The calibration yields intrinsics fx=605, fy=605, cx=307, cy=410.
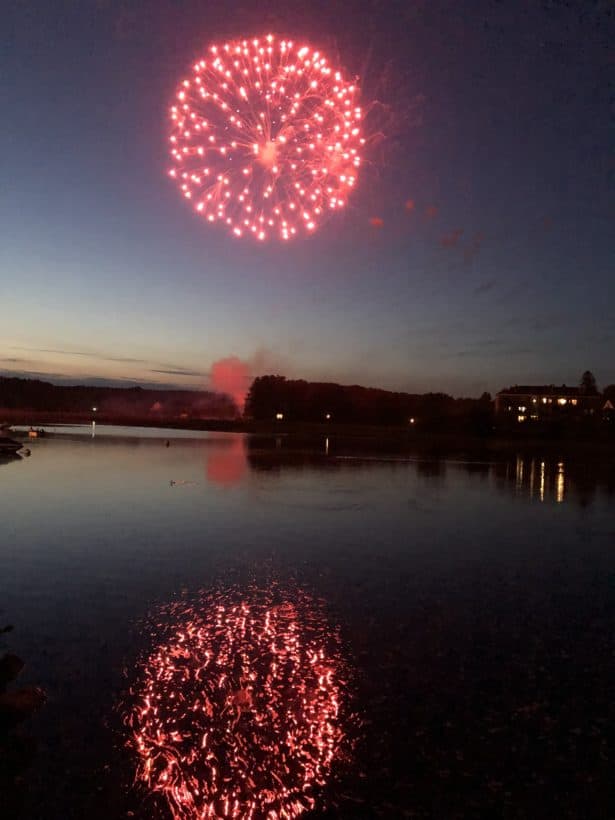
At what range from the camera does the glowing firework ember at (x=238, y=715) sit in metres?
5.96

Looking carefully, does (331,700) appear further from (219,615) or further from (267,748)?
(219,615)

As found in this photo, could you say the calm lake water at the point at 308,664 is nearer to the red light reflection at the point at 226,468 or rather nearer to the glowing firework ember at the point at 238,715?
the glowing firework ember at the point at 238,715

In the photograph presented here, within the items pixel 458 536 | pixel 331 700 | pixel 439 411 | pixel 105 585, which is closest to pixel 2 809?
pixel 331 700

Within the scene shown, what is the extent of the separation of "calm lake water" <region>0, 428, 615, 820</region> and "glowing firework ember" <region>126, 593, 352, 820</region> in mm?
31

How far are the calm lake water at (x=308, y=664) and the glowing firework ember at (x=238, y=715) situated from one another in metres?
0.03

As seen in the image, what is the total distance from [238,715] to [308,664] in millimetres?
1787

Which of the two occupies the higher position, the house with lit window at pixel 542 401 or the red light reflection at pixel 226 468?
the house with lit window at pixel 542 401

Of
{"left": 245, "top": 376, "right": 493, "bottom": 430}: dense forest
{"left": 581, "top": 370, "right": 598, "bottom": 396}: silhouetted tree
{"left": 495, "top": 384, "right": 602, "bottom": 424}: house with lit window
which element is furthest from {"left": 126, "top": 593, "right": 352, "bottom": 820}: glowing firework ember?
{"left": 581, "top": 370, "right": 598, "bottom": 396}: silhouetted tree

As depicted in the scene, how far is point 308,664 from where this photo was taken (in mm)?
8906

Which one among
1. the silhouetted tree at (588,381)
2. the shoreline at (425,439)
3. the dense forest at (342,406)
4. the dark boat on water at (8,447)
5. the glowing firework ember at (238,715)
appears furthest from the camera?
the silhouetted tree at (588,381)

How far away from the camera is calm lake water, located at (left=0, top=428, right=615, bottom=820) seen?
20.0 ft

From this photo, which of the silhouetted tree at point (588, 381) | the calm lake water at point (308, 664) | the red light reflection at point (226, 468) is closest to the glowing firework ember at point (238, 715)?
the calm lake water at point (308, 664)

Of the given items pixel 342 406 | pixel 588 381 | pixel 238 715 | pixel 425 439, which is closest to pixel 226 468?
pixel 238 715

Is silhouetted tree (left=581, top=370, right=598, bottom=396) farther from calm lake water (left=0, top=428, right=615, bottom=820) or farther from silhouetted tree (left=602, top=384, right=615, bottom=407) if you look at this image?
calm lake water (left=0, top=428, right=615, bottom=820)
